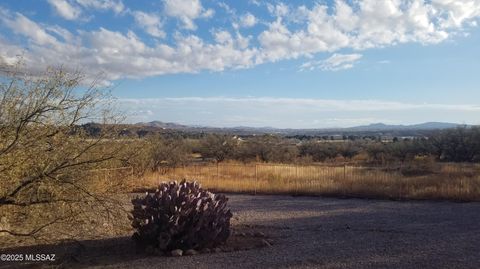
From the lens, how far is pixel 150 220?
34.7 feet

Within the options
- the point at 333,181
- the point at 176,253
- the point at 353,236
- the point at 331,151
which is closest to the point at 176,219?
the point at 176,253

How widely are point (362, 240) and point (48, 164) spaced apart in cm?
694

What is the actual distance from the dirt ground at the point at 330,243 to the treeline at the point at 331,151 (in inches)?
742

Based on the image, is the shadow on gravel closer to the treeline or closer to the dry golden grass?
the dry golden grass

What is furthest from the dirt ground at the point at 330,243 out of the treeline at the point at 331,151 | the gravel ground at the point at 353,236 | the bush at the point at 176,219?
the treeline at the point at 331,151

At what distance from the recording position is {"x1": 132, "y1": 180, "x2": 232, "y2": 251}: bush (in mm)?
10555

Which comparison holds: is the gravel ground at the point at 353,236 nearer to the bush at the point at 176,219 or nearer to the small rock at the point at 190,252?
the small rock at the point at 190,252

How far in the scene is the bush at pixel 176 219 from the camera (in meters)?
10.6

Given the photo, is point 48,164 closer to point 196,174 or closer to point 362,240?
point 362,240

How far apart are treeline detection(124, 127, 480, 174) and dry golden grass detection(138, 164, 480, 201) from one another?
7342 mm

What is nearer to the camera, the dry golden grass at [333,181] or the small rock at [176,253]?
the small rock at [176,253]

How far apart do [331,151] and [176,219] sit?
4475 centimetres

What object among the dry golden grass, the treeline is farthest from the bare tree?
the treeline

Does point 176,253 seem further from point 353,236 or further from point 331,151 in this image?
point 331,151
